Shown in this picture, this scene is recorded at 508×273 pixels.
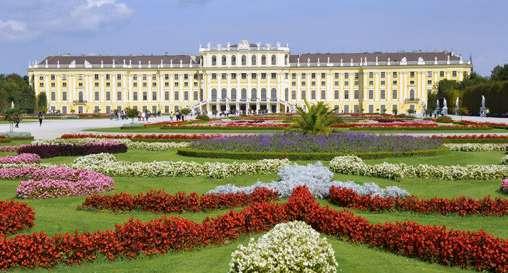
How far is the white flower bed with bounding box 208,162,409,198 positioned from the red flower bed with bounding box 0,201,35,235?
306 centimetres

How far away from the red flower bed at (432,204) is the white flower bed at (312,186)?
0.47 metres

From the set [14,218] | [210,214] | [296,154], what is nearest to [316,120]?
[296,154]

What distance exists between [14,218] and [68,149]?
34.2 feet

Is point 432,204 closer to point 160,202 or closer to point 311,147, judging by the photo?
point 160,202

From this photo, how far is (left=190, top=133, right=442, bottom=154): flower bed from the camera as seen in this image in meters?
16.5

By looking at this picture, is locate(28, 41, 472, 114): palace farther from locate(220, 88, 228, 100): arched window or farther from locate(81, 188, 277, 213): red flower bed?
locate(81, 188, 277, 213): red flower bed

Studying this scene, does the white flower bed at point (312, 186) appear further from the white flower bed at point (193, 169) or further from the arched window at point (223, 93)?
the arched window at point (223, 93)

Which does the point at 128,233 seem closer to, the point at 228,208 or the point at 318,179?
the point at 228,208

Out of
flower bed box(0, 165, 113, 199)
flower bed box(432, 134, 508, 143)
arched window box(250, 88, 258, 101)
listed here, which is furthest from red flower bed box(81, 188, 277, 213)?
arched window box(250, 88, 258, 101)

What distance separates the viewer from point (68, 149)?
59.2ft

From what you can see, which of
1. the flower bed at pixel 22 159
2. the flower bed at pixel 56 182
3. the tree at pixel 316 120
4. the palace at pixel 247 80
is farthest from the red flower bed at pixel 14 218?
the palace at pixel 247 80

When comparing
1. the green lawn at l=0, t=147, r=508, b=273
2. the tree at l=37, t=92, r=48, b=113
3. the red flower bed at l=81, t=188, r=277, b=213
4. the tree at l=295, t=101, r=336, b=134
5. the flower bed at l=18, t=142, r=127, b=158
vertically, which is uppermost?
the tree at l=37, t=92, r=48, b=113

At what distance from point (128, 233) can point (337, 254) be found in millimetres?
2169

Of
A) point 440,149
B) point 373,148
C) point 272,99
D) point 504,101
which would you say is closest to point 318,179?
point 373,148
